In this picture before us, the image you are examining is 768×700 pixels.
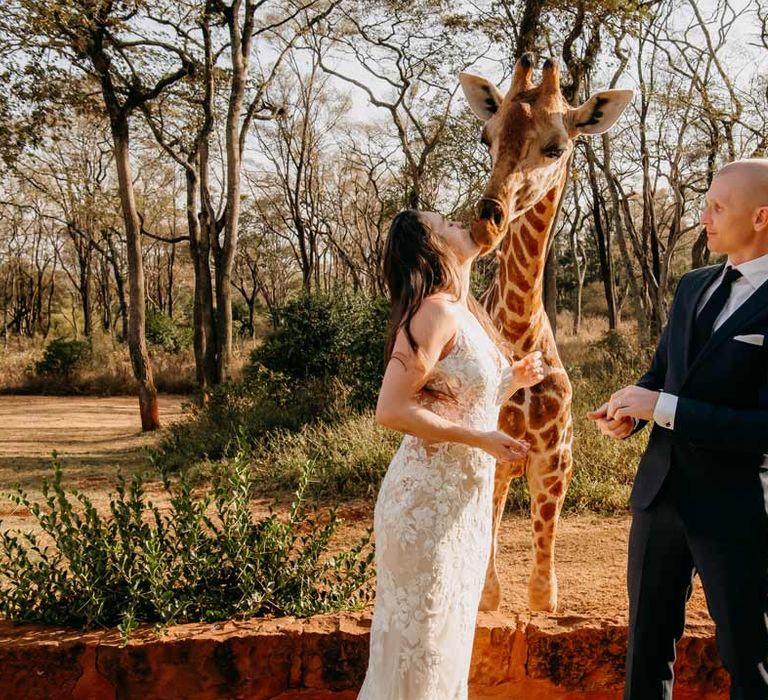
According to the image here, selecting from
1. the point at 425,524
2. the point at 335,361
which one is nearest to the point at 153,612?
the point at 425,524

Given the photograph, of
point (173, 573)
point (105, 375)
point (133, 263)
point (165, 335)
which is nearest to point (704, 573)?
point (173, 573)

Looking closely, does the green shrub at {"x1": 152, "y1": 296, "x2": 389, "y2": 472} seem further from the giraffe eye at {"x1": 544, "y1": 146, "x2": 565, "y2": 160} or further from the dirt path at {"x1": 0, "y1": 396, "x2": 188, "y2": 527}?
the giraffe eye at {"x1": 544, "y1": 146, "x2": 565, "y2": 160}

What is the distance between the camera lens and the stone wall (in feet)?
9.51

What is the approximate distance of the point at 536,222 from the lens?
324 cm

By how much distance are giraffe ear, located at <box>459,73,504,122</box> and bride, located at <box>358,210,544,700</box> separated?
4.22 feet

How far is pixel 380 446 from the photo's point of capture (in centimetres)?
765

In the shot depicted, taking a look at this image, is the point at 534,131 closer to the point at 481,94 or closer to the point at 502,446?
the point at 481,94

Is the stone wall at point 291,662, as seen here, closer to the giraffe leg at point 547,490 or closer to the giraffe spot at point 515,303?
the giraffe leg at point 547,490

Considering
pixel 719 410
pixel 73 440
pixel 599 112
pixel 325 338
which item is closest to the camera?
pixel 719 410

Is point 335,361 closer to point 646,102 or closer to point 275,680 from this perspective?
point 275,680

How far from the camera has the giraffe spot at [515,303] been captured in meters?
3.28

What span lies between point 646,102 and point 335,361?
12.2 metres

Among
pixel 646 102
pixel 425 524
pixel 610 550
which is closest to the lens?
pixel 425 524

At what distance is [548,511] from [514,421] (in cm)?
45
